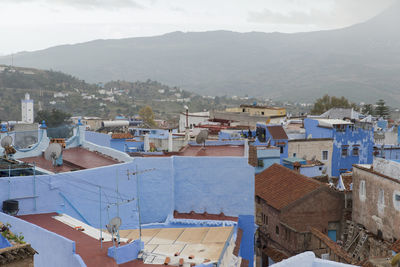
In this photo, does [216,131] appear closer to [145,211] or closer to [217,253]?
[145,211]

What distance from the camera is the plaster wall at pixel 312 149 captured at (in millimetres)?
31703

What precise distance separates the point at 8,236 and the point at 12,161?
5872 millimetres

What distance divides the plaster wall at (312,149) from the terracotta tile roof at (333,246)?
11839mm

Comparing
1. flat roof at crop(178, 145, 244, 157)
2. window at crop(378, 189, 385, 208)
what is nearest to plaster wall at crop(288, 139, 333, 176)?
window at crop(378, 189, 385, 208)

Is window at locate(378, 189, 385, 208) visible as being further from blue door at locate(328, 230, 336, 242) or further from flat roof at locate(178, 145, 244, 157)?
flat roof at locate(178, 145, 244, 157)

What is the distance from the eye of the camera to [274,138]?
30.7m

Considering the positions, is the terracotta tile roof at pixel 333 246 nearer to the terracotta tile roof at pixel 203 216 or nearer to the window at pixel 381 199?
the window at pixel 381 199

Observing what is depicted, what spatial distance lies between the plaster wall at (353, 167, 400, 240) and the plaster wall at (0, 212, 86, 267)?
511 inches

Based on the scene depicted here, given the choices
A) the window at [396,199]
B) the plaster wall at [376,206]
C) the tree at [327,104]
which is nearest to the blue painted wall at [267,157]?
the plaster wall at [376,206]


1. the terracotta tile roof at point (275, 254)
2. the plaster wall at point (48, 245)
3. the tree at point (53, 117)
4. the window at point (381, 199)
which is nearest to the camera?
the plaster wall at point (48, 245)

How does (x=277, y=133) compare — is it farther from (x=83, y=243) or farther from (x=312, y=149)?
(x=83, y=243)

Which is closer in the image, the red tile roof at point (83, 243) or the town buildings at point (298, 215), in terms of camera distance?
the red tile roof at point (83, 243)

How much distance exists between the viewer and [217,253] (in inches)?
397

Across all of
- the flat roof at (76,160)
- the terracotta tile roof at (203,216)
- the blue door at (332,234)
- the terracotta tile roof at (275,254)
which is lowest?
the terracotta tile roof at (275,254)
